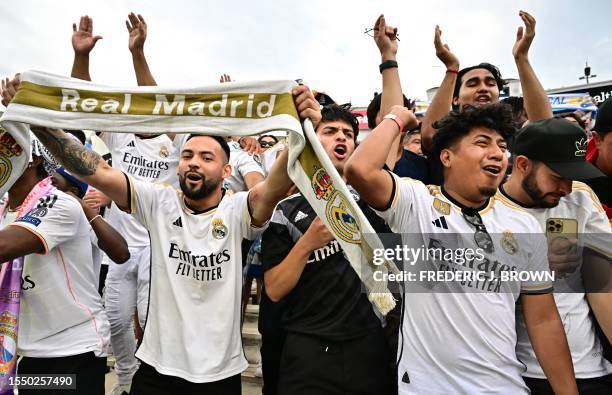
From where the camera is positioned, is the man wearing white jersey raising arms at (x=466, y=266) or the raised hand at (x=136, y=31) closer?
the man wearing white jersey raising arms at (x=466, y=266)

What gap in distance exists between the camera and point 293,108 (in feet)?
6.44

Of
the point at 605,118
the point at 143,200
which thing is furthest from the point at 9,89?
the point at 605,118

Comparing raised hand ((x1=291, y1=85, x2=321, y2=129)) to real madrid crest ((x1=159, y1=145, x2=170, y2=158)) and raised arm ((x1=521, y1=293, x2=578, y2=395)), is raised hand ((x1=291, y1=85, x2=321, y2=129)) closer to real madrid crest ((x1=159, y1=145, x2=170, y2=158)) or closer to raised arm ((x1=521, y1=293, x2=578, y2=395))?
raised arm ((x1=521, y1=293, x2=578, y2=395))

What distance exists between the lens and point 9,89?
2.22 meters

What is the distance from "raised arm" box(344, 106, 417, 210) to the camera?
190 cm

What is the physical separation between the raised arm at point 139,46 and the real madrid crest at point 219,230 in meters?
2.00

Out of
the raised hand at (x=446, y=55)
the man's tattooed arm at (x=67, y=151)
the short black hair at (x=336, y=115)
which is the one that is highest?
the raised hand at (x=446, y=55)

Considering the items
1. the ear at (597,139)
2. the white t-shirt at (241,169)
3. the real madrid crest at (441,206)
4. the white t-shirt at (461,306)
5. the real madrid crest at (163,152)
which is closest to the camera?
the white t-shirt at (461,306)

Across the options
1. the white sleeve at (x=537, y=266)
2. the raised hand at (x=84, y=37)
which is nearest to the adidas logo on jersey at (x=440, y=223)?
the white sleeve at (x=537, y=266)

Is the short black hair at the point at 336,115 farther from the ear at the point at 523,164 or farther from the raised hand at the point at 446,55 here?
the ear at the point at 523,164

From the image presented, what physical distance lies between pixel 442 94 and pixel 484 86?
1.75 ft

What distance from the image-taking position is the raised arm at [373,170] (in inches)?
74.8

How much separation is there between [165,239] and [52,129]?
88cm

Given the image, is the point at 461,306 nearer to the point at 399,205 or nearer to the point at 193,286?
the point at 399,205
